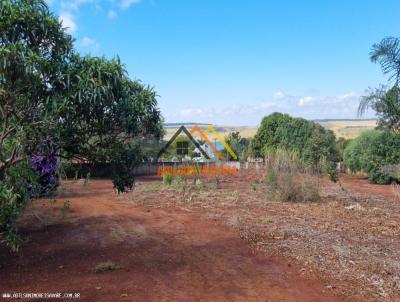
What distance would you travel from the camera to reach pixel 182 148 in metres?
25.9

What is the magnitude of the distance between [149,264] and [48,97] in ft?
9.13

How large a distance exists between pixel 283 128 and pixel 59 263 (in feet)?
67.7

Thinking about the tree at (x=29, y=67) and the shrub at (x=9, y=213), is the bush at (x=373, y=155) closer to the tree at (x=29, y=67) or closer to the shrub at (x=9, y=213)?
the tree at (x=29, y=67)

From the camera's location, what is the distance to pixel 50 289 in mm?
3932

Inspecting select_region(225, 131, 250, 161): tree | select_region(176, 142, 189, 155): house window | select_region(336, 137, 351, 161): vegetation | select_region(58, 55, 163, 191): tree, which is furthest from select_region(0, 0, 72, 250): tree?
select_region(336, 137, 351, 161): vegetation

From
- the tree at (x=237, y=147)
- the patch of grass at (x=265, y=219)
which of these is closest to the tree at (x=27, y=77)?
the patch of grass at (x=265, y=219)

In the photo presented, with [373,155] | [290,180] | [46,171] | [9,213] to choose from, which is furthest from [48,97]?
[373,155]

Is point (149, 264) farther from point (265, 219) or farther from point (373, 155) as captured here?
point (373, 155)

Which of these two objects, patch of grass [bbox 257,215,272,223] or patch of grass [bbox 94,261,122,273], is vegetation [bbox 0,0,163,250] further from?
patch of grass [bbox 257,215,272,223]

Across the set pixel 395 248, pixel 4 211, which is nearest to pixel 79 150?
pixel 4 211

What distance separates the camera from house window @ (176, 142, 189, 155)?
25672 millimetres

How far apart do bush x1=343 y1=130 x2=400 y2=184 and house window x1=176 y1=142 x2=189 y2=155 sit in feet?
37.2

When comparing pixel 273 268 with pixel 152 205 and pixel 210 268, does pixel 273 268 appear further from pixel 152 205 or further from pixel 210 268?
pixel 152 205

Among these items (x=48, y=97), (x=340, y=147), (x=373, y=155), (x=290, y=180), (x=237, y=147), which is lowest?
(x=290, y=180)
